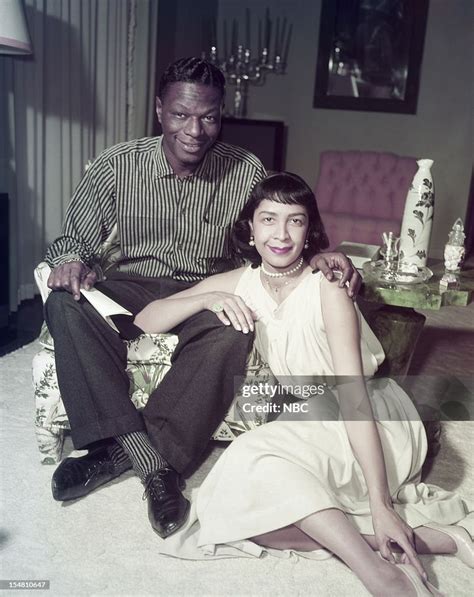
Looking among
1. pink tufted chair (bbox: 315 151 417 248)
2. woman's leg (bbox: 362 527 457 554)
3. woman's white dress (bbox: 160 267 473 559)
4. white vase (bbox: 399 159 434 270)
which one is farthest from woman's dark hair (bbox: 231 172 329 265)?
pink tufted chair (bbox: 315 151 417 248)

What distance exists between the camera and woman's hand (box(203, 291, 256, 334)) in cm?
185

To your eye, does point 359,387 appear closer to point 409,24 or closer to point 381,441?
point 381,441

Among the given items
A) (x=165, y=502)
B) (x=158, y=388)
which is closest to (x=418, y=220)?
(x=158, y=388)

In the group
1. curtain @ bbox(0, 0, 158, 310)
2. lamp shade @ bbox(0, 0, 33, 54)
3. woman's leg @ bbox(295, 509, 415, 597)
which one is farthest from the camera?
curtain @ bbox(0, 0, 158, 310)

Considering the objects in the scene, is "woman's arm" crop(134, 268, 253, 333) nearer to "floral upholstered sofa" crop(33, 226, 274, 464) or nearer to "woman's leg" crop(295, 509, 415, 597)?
"floral upholstered sofa" crop(33, 226, 274, 464)

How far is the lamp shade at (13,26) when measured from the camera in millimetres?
2615

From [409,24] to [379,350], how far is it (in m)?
4.43

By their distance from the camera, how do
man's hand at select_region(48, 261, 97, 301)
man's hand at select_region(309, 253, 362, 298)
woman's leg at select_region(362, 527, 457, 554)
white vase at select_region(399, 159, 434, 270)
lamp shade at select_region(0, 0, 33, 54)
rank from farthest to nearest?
lamp shade at select_region(0, 0, 33, 54), white vase at select_region(399, 159, 434, 270), man's hand at select_region(48, 261, 97, 301), man's hand at select_region(309, 253, 362, 298), woman's leg at select_region(362, 527, 457, 554)

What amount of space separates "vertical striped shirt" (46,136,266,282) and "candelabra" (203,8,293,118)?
12.0ft

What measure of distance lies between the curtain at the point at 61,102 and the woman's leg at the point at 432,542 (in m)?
2.67

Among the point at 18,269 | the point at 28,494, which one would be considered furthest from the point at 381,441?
the point at 18,269

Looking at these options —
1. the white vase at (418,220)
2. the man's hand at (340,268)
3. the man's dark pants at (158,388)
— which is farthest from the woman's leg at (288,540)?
the white vase at (418,220)

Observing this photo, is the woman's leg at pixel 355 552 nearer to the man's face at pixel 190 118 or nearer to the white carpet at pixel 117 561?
the white carpet at pixel 117 561

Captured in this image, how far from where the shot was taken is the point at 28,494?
6.07 ft
